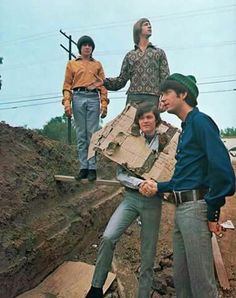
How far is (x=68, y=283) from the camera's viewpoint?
458cm

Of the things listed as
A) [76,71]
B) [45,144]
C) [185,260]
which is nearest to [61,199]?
[45,144]

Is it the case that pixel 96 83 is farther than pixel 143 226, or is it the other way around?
pixel 96 83

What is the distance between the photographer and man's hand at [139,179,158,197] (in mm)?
3387

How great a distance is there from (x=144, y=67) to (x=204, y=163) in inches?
88.3

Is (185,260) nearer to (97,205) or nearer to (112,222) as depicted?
(112,222)

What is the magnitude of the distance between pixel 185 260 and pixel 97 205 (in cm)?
304

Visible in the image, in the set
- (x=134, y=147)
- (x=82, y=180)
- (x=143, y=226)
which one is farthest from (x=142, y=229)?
(x=82, y=180)

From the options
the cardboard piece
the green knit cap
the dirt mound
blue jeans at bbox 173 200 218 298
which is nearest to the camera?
blue jeans at bbox 173 200 218 298

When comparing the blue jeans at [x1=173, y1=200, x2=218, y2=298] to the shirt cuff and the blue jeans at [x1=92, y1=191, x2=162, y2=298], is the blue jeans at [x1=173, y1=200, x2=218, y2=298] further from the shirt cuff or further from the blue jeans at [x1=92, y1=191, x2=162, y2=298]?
the blue jeans at [x1=92, y1=191, x2=162, y2=298]

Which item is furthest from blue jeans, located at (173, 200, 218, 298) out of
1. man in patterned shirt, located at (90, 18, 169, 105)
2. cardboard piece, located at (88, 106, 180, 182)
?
man in patterned shirt, located at (90, 18, 169, 105)

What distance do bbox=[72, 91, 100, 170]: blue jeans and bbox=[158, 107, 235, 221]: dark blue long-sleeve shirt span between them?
219 cm

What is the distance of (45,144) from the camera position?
6660 millimetres

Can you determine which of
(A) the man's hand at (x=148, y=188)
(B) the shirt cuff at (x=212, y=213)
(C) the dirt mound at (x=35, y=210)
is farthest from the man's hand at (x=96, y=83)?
(B) the shirt cuff at (x=212, y=213)

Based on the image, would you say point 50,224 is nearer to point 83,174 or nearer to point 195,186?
point 83,174
